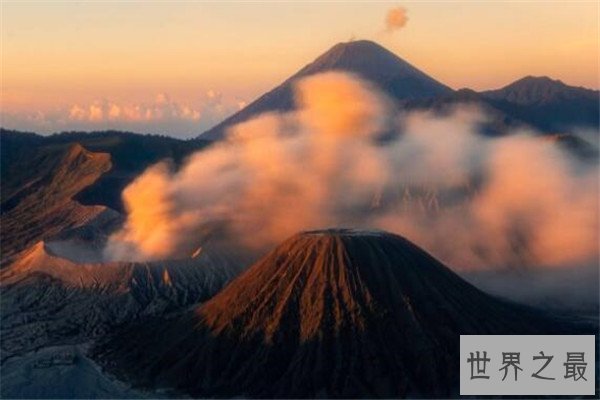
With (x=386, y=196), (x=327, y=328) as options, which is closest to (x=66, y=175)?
(x=386, y=196)

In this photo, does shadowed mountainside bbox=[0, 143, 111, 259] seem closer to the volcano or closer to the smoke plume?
the smoke plume

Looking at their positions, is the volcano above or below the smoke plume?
below

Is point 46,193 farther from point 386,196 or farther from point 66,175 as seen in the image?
point 386,196

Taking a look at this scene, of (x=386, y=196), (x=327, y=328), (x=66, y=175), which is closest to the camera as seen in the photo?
(x=327, y=328)

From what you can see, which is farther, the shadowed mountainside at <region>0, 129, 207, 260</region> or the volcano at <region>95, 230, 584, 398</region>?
the shadowed mountainside at <region>0, 129, 207, 260</region>

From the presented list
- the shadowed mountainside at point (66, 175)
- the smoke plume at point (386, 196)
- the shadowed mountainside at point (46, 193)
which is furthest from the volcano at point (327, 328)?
the shadowed mountainside at point (46, 193)

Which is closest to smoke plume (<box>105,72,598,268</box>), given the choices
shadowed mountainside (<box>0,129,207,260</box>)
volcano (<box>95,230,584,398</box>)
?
shadowed mountainside (<box>0,129,207,260</box>)
